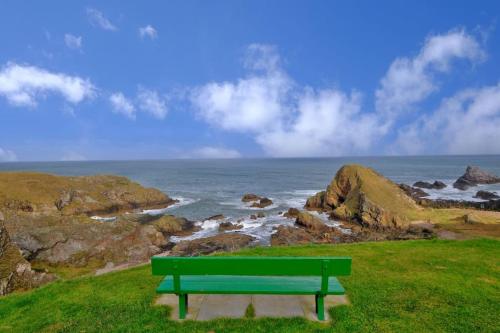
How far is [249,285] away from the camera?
17.9 feet

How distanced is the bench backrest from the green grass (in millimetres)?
936

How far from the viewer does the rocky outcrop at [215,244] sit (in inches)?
892

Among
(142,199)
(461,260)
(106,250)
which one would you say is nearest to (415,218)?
(461,260)

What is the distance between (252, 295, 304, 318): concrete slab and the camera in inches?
219

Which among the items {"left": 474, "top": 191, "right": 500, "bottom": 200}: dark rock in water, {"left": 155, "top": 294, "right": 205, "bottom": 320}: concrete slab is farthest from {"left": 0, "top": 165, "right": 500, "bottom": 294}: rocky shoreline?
{"left": 155, "top": 294, "right": 205, "bottom": 320}: concrete slab

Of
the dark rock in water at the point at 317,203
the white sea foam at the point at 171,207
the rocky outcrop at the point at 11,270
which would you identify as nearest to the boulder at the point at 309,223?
the dark rock in water at the point at 317,203

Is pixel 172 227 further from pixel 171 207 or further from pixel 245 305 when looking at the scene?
pixel 245 305

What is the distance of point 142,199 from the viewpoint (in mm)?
47594

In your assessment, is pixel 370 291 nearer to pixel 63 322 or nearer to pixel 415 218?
pixel 63 322

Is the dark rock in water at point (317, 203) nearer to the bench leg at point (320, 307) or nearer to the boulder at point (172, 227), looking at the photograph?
the boulder at point (172, 227)

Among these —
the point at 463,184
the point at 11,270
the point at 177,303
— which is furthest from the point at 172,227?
the point at 463,184

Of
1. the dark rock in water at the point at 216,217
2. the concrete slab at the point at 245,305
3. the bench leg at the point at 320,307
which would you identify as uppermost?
the bench leg at the point at 320,307

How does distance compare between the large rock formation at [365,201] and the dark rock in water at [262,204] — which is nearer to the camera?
the large rock formation at [365,201]

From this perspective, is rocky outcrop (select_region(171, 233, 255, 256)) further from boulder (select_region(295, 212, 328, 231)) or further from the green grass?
the green grass
